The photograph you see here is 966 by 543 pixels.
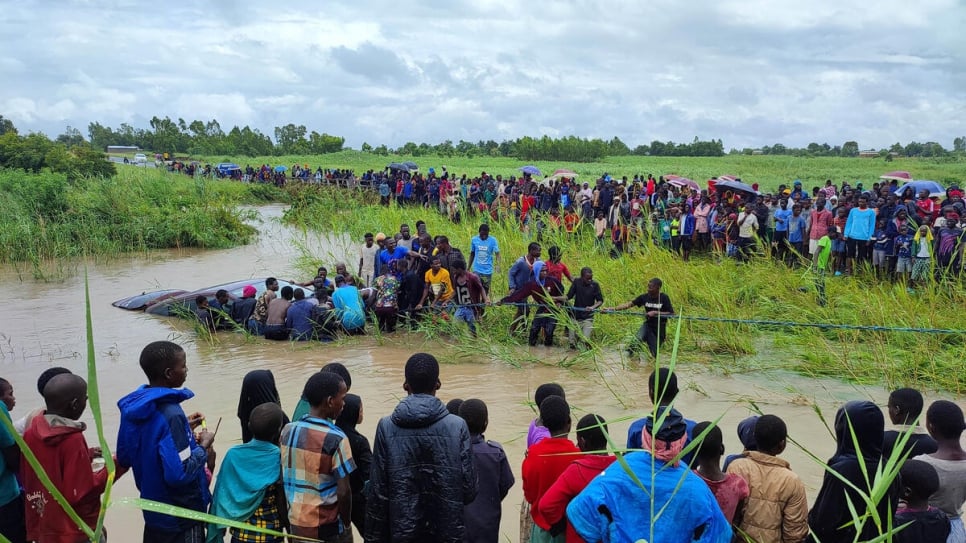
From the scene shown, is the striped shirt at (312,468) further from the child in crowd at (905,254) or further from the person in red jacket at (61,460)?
the child in crowd at (905,254)

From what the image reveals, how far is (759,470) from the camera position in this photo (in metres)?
3.27

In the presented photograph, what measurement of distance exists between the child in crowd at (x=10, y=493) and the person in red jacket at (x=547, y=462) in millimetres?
2251

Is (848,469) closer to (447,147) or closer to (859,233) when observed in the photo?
(859,233)

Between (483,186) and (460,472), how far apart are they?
61.4ft

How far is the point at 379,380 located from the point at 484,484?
16.7ft

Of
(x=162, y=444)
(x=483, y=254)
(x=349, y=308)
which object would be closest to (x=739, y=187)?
(x=483, y=254)

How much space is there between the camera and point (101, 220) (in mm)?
19062

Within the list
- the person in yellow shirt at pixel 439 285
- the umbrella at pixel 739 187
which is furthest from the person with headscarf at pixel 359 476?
the umbrella at pixel 739 187

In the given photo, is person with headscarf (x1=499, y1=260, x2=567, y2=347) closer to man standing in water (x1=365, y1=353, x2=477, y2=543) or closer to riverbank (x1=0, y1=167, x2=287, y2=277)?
man standing in water (x1=365, y1=353, x2=477, y2=543)

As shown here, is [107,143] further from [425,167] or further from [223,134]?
[425,167]

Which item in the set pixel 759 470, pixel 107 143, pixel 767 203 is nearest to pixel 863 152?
pixel 767 203

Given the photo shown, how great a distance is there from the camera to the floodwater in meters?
6.58

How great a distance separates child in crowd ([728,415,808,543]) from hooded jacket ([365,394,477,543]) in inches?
46.7

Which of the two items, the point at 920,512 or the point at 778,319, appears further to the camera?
the point at 778,319
